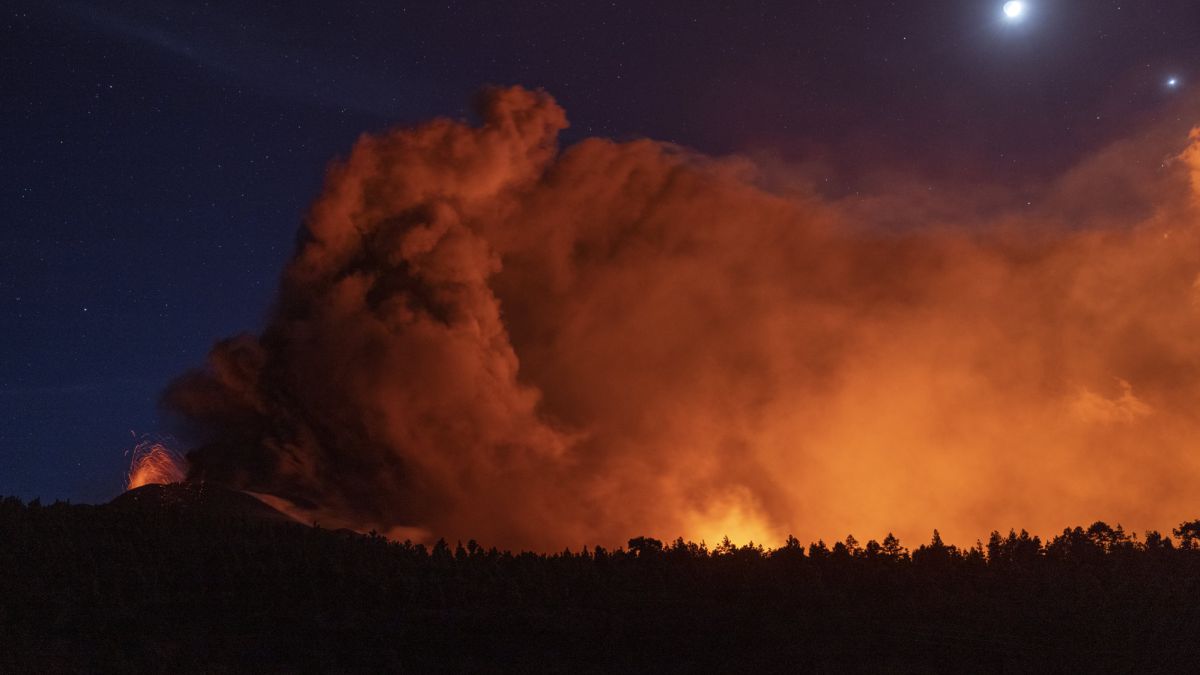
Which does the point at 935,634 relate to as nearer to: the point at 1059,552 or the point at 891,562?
the point at 891,562

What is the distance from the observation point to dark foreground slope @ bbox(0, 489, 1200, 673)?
2719 centimetres

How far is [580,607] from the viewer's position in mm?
32094

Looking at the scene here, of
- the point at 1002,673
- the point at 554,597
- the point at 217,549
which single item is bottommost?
the point at 1002,673

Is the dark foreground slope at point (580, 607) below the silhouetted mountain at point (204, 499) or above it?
below

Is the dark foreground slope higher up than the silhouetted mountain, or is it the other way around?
the silhouetted mountain

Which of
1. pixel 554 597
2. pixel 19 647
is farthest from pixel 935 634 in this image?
pixel 19 647

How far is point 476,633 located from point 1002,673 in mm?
14542

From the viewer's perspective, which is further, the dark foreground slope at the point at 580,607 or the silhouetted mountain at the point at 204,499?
the silhouetted mountain at the point at 204,499

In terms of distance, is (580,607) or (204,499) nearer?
(580,607)

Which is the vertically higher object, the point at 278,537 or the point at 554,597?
the point at 278,537

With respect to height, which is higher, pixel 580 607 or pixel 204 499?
pixel 204 499

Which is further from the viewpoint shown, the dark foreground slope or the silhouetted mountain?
the silhouetted mountain

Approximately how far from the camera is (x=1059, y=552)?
41.8 metres

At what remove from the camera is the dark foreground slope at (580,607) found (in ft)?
89.2
